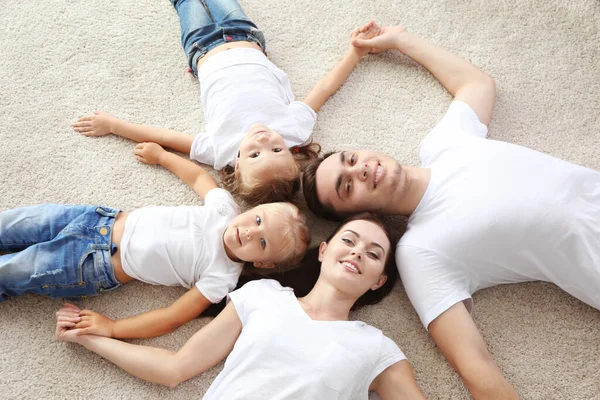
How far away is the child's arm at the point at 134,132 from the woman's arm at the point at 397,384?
3.11 ft

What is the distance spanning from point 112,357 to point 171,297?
24 cm

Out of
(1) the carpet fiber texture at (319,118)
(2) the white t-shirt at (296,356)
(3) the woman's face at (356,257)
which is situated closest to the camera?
(2) the white t-shirt at (296,356)

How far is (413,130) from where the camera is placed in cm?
182

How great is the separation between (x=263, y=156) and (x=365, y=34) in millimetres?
695

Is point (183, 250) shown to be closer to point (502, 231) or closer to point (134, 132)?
point (134, 132)

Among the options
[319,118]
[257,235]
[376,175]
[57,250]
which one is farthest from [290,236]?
[57,250]

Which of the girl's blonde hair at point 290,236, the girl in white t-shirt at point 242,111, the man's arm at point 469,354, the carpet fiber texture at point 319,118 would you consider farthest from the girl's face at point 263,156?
the man's arm at point 469,354

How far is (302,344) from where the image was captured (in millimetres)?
1337

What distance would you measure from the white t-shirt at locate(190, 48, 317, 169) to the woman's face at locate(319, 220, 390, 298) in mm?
426

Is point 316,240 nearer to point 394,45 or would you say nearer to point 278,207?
point 278,207

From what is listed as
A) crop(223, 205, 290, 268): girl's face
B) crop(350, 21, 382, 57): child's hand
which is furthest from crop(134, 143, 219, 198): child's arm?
crop(350, 21, 382, 57): child's hand

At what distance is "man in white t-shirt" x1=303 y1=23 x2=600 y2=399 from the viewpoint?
1.43 meters

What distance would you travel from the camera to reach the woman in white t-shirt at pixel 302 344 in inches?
51.4

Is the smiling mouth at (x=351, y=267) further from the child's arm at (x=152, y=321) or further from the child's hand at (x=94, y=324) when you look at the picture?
the child's hand at (x=94, y=324)
